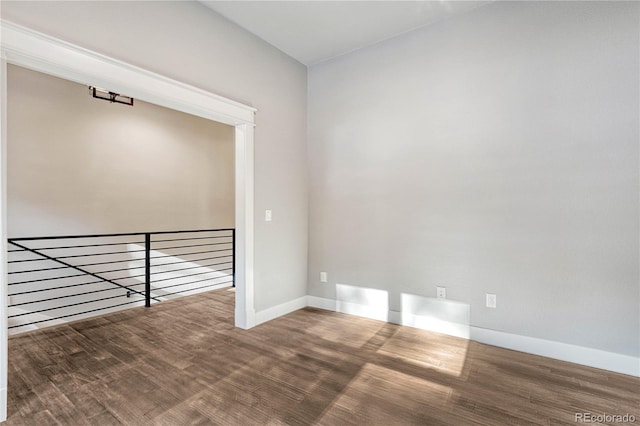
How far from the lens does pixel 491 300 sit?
273 cm

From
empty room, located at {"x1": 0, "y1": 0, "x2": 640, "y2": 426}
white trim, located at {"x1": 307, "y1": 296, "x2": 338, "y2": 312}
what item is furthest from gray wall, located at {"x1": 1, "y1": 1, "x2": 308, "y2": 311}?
white trim, located at {"x1": 307, "y1": 296, "x2": 338, "y2": 312}

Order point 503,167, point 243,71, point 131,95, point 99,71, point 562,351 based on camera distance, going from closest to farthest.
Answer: point 99,71 → point 131,95 → point 562,351 → point 503,167 → point 243,71

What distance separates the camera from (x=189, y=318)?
349 centimetres

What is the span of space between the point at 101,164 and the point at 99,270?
5.10 ft

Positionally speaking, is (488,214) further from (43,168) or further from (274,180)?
(43,168)

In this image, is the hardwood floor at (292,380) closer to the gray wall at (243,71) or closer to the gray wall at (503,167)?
the gray wall at (503,167)

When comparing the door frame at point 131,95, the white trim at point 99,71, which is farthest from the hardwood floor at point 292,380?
the white trim at point 99,71

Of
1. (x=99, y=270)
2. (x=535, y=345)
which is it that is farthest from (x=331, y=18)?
(x=99, y=270)

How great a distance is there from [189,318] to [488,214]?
3.31m

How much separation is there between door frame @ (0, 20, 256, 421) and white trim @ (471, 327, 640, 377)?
2.28m

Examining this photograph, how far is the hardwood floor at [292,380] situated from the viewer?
1.79 meters

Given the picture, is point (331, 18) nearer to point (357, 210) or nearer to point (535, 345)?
point (357, 210)

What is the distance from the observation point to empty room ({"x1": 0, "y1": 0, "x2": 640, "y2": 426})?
6.44ft

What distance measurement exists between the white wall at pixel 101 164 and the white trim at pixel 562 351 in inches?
189
